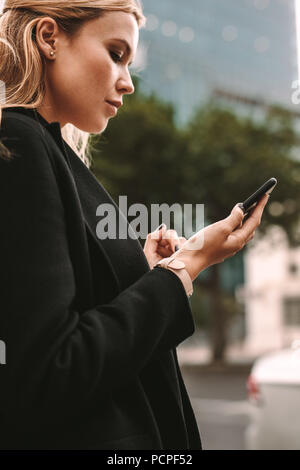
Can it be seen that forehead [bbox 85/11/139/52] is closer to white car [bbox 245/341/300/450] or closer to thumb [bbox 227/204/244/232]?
thumb [bbox 227/204/244/232]

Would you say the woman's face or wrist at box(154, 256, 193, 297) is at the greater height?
the woman's face

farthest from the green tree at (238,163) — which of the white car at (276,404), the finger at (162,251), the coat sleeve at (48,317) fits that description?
the coat sleeve at (48,317)

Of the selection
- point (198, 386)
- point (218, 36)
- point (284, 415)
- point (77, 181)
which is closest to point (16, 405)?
point (77, 181)

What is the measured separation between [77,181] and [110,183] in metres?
14.7

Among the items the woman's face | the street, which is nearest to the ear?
the woman's face

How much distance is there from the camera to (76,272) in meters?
0.98

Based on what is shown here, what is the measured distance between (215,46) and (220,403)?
5729 centimetres

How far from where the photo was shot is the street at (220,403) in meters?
7.58

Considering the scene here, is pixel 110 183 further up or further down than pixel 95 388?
further up

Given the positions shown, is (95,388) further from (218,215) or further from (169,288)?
(218,215)

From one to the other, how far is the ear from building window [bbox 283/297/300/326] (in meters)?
42.0

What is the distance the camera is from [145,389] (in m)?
1.06

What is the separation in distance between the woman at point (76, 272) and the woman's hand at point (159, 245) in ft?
1.01

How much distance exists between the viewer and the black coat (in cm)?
87
